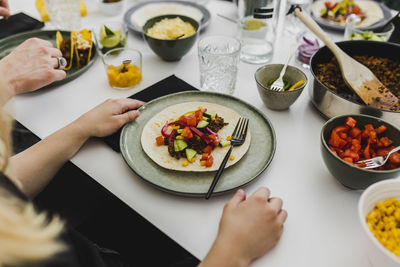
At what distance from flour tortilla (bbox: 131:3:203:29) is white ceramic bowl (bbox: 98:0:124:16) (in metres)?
0.13

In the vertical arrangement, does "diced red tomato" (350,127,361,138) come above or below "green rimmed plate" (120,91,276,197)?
above

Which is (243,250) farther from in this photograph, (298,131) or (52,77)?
(52,77)

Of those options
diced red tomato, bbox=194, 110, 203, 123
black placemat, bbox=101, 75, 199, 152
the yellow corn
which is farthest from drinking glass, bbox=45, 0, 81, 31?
the yellow corn

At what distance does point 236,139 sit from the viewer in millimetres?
1010

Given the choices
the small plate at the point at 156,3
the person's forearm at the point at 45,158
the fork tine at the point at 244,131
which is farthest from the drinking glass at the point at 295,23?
the person's forearm at the point at 45,158

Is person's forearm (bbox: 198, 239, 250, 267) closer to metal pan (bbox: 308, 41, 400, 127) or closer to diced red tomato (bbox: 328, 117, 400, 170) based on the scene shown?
diced red tomato (bbox: 328, 117, 400, 170)

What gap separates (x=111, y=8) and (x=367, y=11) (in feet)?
4.86

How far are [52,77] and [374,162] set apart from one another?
1161 millimetres

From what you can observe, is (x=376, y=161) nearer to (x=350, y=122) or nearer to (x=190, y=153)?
(x=350, y=122)

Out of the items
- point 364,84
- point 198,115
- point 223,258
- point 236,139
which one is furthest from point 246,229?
point 364,84

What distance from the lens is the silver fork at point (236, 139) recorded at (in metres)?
0.88

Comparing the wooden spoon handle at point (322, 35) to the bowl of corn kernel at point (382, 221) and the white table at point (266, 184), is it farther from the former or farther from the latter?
the bowl of corn kernel at point (382, 221)

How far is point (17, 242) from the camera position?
1.71 feet

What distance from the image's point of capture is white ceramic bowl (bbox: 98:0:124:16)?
1812 mm
